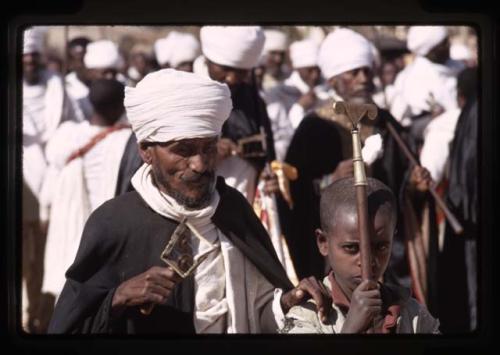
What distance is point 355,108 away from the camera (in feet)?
33.6

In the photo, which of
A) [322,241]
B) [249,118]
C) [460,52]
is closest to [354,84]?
[249,118]

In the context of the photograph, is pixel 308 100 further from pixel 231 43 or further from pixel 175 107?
pixel 175 107

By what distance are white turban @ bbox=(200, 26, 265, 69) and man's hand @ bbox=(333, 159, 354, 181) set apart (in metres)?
0.57

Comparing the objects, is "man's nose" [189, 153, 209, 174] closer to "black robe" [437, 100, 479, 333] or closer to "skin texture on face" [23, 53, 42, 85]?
"skin texture on face" [23, 53, 42, 85]

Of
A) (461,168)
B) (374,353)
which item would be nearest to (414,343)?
(374,353)

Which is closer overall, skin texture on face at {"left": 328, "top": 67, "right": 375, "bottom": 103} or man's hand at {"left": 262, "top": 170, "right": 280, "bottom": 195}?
skin texture on face at {"left": 328, "top": 67, "right": 375, "bottom": 103}

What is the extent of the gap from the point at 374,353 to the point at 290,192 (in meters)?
0.97

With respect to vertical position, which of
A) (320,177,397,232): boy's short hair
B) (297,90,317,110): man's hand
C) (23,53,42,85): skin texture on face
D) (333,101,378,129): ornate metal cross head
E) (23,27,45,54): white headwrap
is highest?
(23,27,45,54): white headwrap

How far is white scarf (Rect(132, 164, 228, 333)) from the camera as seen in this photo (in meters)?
10.1

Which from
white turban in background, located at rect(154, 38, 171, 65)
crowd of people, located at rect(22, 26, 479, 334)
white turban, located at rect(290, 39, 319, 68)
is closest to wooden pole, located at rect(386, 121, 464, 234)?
crowd of people, located at rect(22, 26, 479, 334)

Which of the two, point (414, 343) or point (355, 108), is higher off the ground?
point (355, 108)

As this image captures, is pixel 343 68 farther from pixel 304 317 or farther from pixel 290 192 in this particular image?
pixel 304 317

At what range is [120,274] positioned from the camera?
1014 cm

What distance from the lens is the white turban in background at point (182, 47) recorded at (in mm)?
10344
